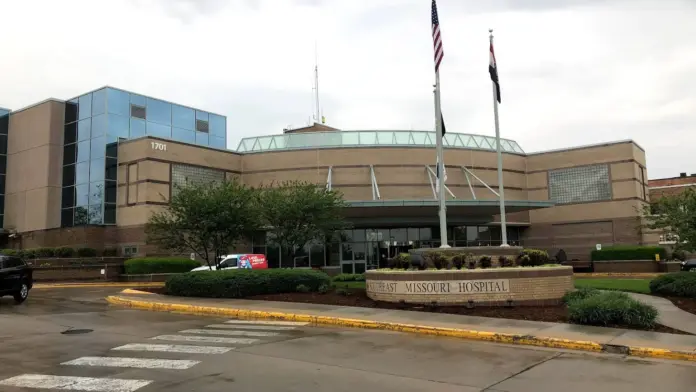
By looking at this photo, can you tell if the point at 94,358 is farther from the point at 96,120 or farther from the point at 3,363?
the point at 96,120

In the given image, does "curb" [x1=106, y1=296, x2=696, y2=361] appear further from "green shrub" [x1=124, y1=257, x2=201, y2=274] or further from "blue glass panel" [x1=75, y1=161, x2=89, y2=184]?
"blue glass panel" [x1=75, y1=161, x2=89, y2=184]

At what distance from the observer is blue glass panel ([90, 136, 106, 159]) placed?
124ft

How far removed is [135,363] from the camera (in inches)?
343

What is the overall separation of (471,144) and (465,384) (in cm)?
3620

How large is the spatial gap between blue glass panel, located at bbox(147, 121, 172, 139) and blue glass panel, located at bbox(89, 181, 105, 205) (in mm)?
7142

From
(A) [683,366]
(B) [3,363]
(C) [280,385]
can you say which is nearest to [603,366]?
(A) [683,366]

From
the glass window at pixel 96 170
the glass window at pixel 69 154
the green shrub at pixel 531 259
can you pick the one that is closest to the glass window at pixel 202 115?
the glass window at pixel 69 154

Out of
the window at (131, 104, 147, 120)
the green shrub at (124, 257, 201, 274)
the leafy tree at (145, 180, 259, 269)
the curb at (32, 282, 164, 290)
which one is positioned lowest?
the curb at (32, 282, 164, 290)

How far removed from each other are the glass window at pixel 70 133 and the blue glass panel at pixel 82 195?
155 inches

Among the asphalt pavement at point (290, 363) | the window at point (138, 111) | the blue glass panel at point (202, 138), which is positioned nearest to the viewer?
the asphalt pavement at point (290, 363)

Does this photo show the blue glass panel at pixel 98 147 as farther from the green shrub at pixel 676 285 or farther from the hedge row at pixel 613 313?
the hedge row at pixel 613 313

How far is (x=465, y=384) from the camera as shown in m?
7.56

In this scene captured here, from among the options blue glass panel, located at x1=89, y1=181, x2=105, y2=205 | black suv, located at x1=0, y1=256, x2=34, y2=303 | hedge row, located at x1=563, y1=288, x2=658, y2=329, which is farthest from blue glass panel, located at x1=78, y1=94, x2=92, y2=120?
hedge row, located at x1=563, y1=288, x2=658, y2=329

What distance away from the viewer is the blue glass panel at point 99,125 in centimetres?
3869
